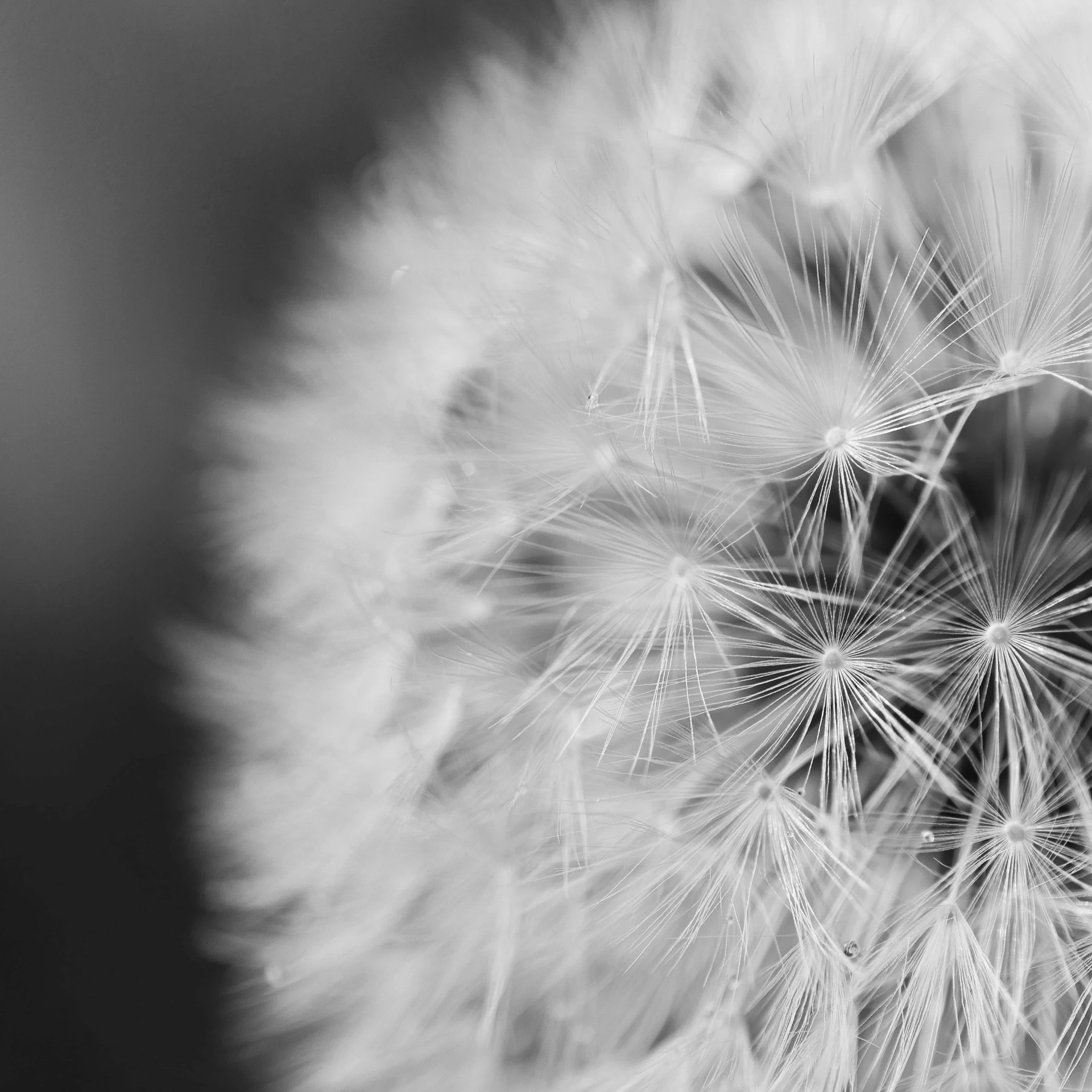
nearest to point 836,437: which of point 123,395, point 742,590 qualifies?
point 742,590

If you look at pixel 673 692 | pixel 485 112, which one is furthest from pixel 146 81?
pixel 673 692

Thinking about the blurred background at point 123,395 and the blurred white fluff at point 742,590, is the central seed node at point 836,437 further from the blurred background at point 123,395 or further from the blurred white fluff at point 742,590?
the blurred background at point 123,395

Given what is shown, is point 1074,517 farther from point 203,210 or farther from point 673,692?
point 203,210

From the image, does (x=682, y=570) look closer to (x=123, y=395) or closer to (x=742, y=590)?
(x=742, y=590)

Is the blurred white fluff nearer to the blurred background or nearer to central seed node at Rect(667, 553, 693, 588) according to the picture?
central seed node at Rect(667, 553, 693, 588)

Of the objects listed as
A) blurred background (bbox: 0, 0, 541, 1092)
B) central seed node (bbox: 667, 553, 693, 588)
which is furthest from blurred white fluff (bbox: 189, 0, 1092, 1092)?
blurred background (bbox: 0, 0, 541, 1092)

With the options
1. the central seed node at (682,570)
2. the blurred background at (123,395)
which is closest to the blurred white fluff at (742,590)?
the central seed node at (682,570)
